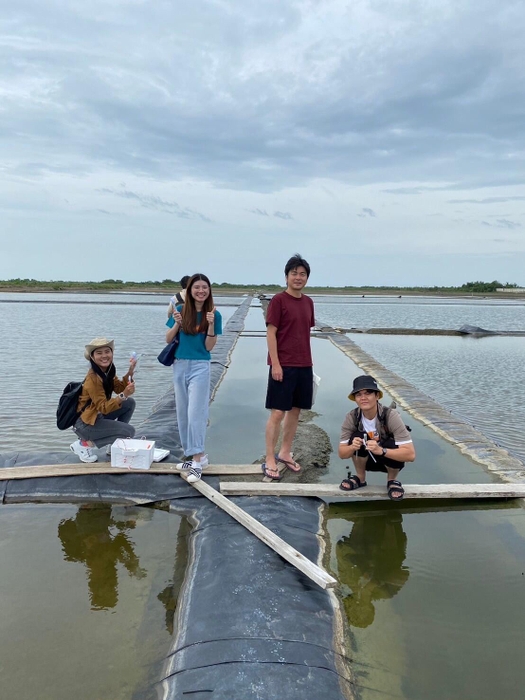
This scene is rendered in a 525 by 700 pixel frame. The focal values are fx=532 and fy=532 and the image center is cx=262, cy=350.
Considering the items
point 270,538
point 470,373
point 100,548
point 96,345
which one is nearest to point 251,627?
point 270,538

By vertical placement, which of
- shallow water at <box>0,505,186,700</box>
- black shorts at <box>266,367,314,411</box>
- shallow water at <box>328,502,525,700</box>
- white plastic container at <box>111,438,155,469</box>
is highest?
black shorts at <box>266,367,314,411</box>

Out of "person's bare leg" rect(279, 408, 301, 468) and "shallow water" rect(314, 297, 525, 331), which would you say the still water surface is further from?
"shallow water" rect(314, 297, 525, 331)

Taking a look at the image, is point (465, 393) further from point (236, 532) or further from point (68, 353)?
point (68, 353)

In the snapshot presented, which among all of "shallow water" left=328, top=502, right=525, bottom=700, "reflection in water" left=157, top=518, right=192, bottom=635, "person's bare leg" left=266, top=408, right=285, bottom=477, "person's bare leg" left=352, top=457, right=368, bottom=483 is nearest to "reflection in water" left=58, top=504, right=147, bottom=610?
"reflection in water" left=157, top=518, right=192, bottom=635

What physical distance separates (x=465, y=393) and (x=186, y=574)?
6.22 metres

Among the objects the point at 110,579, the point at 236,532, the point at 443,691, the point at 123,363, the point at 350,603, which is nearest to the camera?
the point at 443,691

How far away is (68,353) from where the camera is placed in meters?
10.7

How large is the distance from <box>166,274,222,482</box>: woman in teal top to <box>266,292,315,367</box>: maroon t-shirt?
1.33ft

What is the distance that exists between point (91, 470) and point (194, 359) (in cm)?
105

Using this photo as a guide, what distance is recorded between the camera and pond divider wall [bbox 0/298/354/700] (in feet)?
5.99

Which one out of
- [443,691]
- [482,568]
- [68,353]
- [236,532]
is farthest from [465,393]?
[68,353]

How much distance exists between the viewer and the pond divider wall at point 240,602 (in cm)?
183

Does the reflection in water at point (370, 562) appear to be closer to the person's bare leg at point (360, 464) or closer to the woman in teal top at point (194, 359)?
the person's bare leg at point (360, 464)

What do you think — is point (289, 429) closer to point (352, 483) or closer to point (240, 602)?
point (352, 483)
